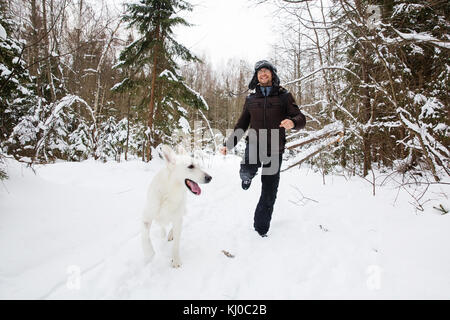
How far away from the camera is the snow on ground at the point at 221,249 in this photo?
2.01 metres

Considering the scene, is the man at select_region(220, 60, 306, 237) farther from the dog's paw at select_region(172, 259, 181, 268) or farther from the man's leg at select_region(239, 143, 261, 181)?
the dog's paw at select_region(172, 259, 181, 268)

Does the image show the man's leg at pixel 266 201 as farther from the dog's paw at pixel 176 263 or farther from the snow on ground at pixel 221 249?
the dog's paw at pixel 176 263

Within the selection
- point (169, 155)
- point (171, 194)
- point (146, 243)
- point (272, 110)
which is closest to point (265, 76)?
point (272, 110)

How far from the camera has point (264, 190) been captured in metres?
3.15

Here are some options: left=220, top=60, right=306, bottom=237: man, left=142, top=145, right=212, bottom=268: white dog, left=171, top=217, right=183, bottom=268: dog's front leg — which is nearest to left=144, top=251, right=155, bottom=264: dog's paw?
left=142, top=145, right=212, bottom=268: white dog

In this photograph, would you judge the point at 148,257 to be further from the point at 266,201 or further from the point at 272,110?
the point at 272,110

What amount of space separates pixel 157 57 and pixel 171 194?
7.88 meters

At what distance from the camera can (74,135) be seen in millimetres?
13914

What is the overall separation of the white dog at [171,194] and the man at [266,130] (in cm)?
96

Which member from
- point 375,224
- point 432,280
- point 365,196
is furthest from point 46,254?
point 365,196

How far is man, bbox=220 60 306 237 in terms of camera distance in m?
3.00

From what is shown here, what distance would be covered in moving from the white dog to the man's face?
154 centimetres
